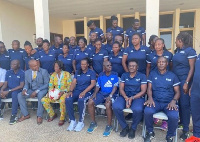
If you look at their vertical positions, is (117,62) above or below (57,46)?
below

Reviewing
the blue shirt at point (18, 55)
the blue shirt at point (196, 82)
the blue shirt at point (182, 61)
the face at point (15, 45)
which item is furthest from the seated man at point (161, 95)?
the face at point (15, 45)

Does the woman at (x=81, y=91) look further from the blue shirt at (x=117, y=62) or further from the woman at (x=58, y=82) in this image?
the blue shirt at (x=117, y=62)

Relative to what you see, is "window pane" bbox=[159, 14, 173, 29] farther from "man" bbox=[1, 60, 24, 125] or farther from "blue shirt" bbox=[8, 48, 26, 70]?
"man" bbox=[1, 60, 24, 125]

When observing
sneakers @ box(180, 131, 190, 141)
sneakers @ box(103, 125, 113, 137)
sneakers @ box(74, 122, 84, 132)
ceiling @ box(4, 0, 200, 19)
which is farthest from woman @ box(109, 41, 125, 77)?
ceiling @ box(4, 0, 200, 19)

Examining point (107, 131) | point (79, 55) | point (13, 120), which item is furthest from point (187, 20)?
point (13, 120)

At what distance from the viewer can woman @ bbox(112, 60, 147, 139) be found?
3.08 meters

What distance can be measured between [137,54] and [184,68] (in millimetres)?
945

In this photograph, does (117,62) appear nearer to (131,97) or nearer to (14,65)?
(131,97)

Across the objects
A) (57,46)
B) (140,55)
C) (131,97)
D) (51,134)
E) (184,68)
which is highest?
(57,46)

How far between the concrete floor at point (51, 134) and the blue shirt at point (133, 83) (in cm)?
73

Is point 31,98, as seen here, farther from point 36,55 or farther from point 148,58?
point 148,58

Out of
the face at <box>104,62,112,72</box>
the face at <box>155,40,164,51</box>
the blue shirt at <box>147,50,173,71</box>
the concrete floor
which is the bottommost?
the concrete floor

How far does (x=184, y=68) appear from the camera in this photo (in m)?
2.97

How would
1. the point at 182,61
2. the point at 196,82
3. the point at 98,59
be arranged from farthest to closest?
the point at 98,59
the point at 182,61
the point at 196,82
